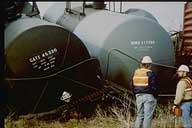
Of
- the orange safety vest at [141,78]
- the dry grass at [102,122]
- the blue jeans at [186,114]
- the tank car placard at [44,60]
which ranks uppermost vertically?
the tank car placard at [44,60]

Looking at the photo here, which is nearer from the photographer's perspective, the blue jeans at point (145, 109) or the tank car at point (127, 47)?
the blue jeans at point (145, 109)

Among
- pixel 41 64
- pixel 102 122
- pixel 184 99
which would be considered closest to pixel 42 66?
pixel 41 64

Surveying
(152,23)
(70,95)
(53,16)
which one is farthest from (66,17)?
(70,95)

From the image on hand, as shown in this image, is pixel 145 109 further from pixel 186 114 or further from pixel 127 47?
pixel 127 47

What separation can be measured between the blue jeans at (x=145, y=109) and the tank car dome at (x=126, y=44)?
3.87 feet

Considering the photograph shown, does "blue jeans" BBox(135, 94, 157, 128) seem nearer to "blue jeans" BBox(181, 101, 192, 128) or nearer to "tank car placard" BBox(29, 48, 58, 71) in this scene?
"blue jeans" BBox(181, 101, 192, 128)

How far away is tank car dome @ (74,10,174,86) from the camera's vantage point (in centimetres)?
790

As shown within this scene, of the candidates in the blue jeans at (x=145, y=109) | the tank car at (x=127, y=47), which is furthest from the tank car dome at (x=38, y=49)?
the blue jeans at (x=145, y=109)

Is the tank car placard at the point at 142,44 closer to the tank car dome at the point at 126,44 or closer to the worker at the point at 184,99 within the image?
the tank car dome at the point at 126,44

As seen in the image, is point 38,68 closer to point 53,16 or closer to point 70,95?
point 70,95

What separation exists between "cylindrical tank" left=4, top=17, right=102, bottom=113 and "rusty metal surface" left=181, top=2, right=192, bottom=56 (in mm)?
4215

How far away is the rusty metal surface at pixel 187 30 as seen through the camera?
10594mm

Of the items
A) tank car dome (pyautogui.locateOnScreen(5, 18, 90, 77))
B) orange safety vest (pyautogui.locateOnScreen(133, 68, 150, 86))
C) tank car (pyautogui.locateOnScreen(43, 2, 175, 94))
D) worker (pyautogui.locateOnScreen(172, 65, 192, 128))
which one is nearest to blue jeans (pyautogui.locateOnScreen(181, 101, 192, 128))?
worker (pyautogui.locateOnScreen(172, 65, 192, 128))

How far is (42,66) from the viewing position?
695 centimetres
